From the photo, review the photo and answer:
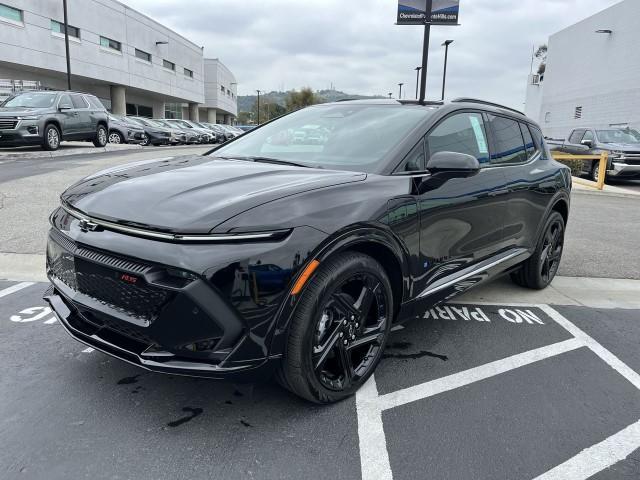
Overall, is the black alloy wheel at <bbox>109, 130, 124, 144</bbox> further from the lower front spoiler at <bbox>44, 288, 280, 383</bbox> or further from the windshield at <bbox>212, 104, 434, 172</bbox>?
the lower front spoiler at <bbox>44, 288, 280, 383</bbox>

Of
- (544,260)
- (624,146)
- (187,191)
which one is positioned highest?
(624,146)

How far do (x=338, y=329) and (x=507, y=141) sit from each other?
2.46 meters

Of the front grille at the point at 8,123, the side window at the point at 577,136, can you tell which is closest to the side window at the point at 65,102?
the front grille at the point at 8,123

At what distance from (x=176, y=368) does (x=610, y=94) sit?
32.0 metres

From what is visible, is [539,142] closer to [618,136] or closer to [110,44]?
[618,136]

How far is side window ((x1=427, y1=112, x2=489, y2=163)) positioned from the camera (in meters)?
3.22

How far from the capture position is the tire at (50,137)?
13812mm

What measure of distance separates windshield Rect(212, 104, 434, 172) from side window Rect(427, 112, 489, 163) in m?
0.15

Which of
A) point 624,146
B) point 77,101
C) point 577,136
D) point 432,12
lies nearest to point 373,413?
point 77,101

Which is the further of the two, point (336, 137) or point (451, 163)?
point (336, 137)

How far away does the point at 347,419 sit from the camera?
257 centimetres

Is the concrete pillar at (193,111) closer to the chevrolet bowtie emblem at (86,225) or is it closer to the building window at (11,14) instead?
the building window at (11,14)

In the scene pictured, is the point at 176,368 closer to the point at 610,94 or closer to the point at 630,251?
the point at 630,251

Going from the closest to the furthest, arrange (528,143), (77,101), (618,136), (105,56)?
(528,143)
(77,101)
(618,136)
(105,56)
